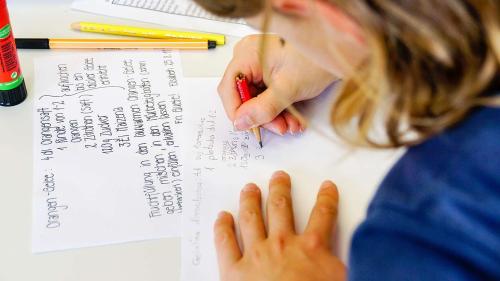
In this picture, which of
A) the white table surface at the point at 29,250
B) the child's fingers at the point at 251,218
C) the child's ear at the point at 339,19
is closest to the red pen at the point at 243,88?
the child's fingers at the point at 251,218

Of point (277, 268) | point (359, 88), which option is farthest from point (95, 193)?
point (359, 88)

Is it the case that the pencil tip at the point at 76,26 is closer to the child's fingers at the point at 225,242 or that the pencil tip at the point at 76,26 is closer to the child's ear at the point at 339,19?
the child's fingers at the point at 225,242

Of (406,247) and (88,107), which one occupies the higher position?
(406,247)

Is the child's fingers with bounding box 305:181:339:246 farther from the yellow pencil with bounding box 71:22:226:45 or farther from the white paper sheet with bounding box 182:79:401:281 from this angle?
the yellow pencil with bounding box 71:22:226:45

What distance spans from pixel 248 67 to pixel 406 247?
393 millimetres

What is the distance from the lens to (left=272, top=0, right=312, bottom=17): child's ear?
507 mm

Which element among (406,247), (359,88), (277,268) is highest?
(359,88)

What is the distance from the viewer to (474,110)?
0.52 meters

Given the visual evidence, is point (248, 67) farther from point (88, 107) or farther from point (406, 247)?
point (406, 247)

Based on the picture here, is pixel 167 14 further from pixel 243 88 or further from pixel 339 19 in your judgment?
pixel 339 19

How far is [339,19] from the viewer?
50 centimetres

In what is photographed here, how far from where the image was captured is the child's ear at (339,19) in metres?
0.49

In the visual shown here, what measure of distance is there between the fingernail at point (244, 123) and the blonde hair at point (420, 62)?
0.86 feet

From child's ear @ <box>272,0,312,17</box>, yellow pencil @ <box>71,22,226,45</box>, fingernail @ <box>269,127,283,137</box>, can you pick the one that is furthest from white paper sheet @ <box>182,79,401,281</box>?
child's ear @ <box>272,0,312,17</box>
